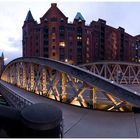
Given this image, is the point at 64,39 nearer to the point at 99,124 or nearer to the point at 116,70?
the point at 116,70

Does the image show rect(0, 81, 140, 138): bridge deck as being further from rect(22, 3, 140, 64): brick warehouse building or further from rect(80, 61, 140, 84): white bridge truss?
rect(22, 3, 140, 64): brick warehouse building

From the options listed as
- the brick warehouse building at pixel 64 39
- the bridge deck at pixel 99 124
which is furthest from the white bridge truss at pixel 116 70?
the brick warehouse building at pixel 64 39

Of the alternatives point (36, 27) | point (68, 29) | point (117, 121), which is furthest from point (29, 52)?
point (117, 121)

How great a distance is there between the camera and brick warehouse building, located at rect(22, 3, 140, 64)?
69688 millimetres

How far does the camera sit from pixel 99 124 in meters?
7.04

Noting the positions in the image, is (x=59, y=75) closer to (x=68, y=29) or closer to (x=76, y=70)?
(x=76, y=70)

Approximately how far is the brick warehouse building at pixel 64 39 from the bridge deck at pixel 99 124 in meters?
59.9

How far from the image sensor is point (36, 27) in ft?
241

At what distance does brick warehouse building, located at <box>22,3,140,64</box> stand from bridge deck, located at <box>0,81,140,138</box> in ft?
196

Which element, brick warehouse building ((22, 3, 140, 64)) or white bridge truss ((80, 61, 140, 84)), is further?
brick warehouse building ((22, 3, 140, 64))

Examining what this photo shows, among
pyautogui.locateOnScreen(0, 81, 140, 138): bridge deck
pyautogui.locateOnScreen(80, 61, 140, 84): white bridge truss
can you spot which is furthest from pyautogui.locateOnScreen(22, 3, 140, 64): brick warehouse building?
pyautogui.locateOnScreen(0, 81, 140, 138): bridge deck

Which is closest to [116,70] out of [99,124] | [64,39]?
[99,124]

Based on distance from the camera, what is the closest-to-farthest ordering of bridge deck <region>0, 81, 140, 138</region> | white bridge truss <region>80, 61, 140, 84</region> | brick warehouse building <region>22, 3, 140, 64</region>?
bridge deck <region>0, 81, 140, 138</region>
white bridge truss <region>80, 61, 140, 84</region>
brick warehouse building <region>22, 3, 140, 64</region>

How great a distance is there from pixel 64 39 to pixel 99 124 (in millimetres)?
64739
